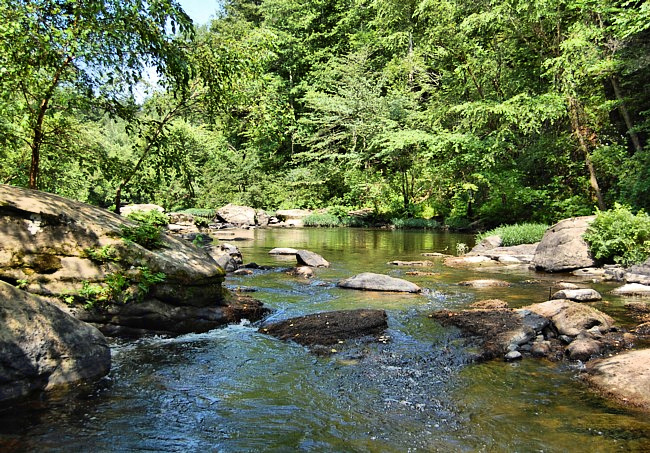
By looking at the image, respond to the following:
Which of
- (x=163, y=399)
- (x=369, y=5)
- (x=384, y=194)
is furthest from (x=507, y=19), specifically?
(x=369, y=5)

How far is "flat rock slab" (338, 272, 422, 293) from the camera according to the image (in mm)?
10367

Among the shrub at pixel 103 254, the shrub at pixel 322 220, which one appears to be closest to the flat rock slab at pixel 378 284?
the shrub at pixel 103 254

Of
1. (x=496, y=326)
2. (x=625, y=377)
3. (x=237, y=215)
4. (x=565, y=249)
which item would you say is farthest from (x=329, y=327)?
(x=237, y=215)

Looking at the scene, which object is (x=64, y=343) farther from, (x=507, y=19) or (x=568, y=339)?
(x=507, y=19)

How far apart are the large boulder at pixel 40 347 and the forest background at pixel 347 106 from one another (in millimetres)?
3311

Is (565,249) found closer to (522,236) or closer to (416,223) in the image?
(522,236)

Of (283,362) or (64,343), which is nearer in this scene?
(64,343)

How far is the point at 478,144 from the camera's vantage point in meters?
24.5

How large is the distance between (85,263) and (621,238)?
12992 millimetres

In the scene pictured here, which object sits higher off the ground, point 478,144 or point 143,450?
point 478,144

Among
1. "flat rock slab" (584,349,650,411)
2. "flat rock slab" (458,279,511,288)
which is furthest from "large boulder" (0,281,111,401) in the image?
"flat rock slab" (458,279,511,288)

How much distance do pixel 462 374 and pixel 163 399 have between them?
11.0ft

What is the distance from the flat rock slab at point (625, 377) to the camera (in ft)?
15.5

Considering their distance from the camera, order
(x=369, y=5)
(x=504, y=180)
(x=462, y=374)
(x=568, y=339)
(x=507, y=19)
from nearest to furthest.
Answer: (x=462, y=374), (x=568, y=339), (x=507, y=19), (x=504, y=180), (x=369, y=5)
